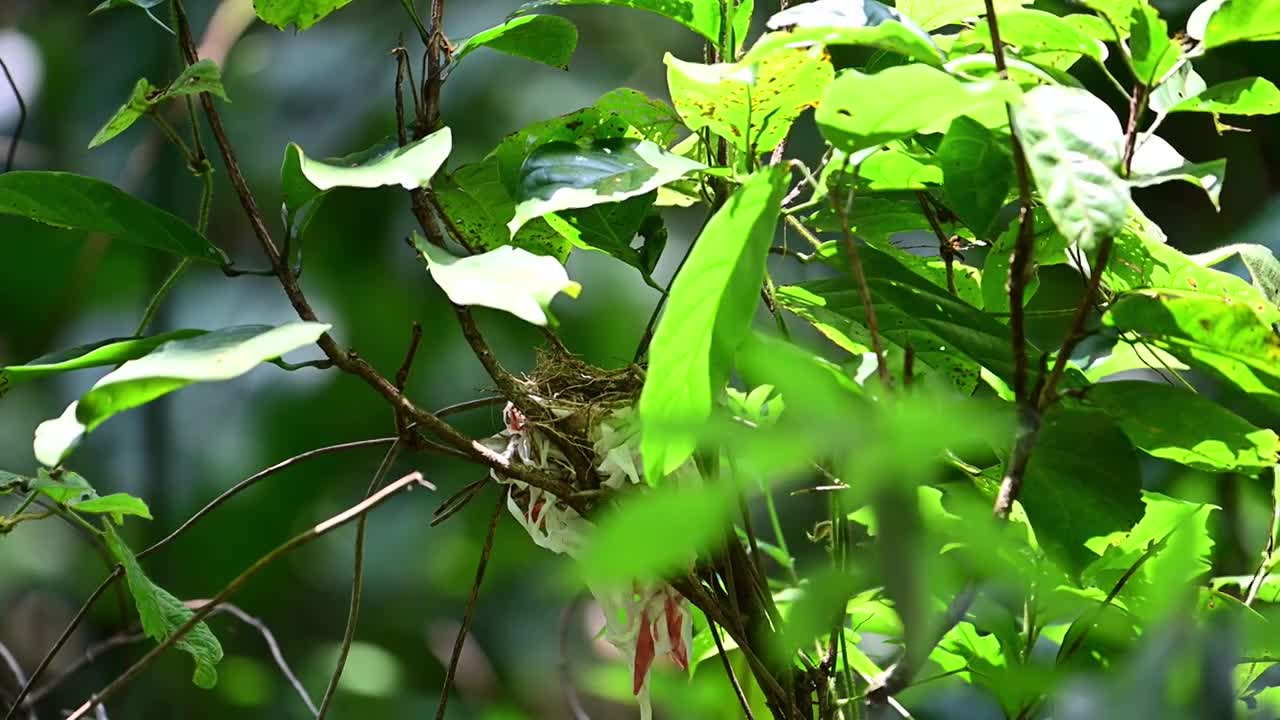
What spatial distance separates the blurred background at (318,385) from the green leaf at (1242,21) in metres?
1.33

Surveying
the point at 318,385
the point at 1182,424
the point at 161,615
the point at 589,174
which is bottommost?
the point at 318,385

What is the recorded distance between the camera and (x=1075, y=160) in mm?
355

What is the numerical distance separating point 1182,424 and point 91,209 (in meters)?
0.51

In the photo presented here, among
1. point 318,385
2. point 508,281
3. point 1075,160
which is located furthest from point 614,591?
point 318,385

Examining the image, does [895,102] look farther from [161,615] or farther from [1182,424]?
[161,615]

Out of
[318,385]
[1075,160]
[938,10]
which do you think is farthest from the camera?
[318,385]

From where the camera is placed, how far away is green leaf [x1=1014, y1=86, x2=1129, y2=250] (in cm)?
35

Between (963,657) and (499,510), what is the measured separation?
0.29 meters

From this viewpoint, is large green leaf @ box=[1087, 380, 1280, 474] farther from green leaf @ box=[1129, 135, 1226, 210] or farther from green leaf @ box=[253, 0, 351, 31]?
green leaf @ box=[253, 0, 351, 31]

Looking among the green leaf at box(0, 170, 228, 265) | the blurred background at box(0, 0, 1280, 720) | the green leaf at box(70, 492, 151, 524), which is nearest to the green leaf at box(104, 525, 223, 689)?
the green leaf at box(70, 492, 151, 524)

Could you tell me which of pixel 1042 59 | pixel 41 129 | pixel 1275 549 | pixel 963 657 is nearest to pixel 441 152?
pixel 1042 59

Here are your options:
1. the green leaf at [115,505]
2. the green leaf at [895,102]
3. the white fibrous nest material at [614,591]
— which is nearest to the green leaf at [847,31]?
the green leaf at [895,102]

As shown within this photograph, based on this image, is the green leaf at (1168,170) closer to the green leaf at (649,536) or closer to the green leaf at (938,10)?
the green leaf at (938,10)

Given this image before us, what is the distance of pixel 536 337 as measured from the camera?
5.98ft
